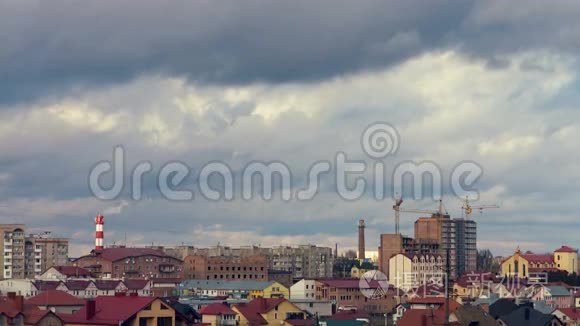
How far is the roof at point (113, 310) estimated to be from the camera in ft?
143

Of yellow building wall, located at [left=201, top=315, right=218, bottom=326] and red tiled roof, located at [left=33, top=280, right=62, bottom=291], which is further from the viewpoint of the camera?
red tiled roof, located at [left=33, top=280, right=62, bottom=291]

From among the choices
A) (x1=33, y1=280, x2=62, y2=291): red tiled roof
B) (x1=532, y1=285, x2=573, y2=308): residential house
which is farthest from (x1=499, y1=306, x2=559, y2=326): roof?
(x1=33, y1=280, x2=62, y2=291): red tiled roof

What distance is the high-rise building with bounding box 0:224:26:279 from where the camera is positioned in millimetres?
116812

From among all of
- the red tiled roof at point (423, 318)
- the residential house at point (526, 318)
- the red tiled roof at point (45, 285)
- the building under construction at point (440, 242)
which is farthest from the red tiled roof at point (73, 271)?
the red tiled roof at point (423, 318)

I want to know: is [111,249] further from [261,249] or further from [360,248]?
[360,248]

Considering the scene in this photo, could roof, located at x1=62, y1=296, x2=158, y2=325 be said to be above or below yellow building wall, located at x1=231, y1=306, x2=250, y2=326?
above

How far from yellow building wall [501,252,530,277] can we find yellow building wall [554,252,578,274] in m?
7.48

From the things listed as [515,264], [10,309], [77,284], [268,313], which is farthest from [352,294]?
[10,309]

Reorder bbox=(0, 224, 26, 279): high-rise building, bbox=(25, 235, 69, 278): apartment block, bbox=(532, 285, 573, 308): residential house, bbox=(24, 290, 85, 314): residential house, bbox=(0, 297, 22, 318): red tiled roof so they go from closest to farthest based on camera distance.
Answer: bbox=(0, 297, 22, 318): red tiled roof < bbox=(24, 290, 85, 314): residential house < bbox=(532, 285, 573, 308): residential house < bbox=(0, 224, 26, 279): high-rise building < bbox=(25, 235, 69, 278): apartment block

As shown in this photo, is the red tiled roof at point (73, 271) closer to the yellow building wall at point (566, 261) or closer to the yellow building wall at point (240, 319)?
the yellow building wall at point (240, 319)

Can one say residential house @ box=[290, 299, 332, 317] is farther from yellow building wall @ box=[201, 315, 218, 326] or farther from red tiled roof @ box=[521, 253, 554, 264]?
red tiled roof @ box=[521, 253, 554, 264]

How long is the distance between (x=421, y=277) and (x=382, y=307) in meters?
32.2

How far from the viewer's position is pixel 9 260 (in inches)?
4611

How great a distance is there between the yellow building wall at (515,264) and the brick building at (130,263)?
123 feet
